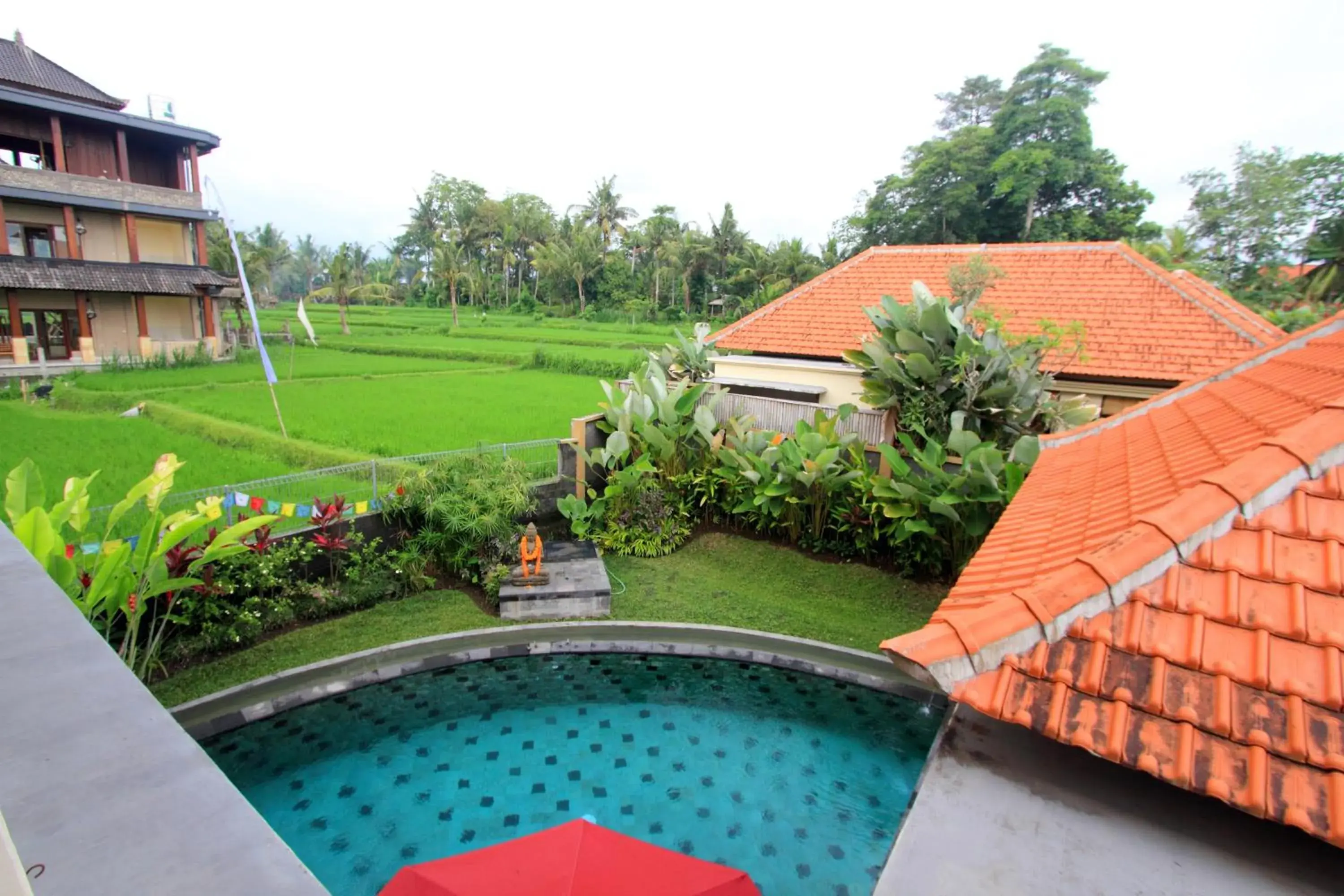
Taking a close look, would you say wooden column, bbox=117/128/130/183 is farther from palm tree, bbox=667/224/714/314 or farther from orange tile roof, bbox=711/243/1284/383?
palm tree, bbox=667/224/714/314

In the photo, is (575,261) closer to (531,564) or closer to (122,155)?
(122,155)

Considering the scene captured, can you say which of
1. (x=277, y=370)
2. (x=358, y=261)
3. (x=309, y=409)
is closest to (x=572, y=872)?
(x=309, y=409)

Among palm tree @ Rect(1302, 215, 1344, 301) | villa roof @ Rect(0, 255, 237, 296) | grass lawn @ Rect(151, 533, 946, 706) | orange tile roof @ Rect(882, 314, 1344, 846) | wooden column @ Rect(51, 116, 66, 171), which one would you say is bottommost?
grass lawn @ Rect(151, 533, 946, 706)

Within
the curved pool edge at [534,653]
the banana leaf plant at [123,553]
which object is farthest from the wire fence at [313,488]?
the curved pool edge at [534,653]

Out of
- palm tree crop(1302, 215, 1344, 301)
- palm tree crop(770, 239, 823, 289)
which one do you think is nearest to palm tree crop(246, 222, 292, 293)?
palm tree crop(770, 239, 823, 289)

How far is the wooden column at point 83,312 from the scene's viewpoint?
21.4 meters

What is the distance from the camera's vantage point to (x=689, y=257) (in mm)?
40531

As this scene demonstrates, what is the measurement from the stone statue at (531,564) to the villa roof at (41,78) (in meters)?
24.7

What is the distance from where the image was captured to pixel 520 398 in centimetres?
1759

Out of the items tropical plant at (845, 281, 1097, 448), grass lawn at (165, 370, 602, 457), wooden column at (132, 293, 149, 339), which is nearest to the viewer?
tropical plant at (845, 281, 1097, 448)

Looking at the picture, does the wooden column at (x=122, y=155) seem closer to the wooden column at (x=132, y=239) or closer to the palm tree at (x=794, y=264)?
the wooden column at (x=132, y=239)

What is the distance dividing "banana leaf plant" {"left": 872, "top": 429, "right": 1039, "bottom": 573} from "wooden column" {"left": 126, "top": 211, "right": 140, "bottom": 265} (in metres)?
25.3

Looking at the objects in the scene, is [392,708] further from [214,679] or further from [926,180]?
[926,180]

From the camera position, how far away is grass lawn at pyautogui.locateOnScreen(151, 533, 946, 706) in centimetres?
646
